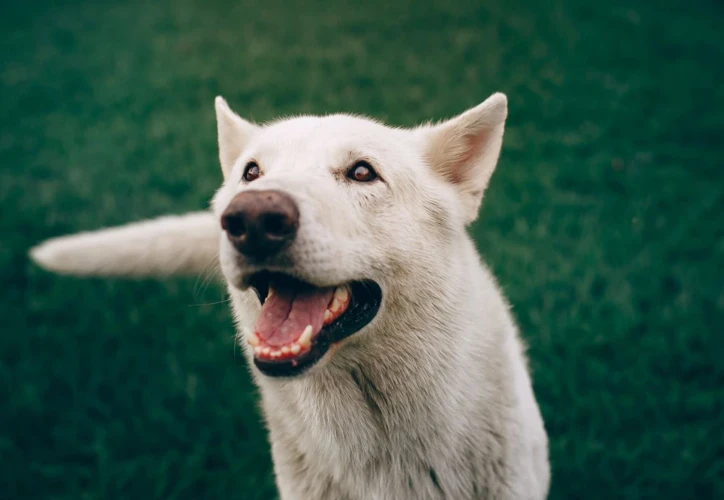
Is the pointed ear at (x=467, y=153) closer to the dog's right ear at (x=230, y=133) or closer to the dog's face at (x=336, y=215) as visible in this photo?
the dog's face at (x=336, y=215)

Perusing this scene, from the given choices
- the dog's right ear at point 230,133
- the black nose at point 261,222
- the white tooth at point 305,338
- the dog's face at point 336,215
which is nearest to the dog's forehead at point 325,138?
the dog's face at point 336,215

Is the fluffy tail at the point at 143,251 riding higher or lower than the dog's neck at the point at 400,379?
higher

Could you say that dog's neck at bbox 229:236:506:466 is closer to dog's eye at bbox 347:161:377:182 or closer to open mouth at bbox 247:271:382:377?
open mouth at bbox 247:271:382:377

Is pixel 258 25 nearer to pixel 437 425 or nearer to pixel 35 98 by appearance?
pixel 35 98

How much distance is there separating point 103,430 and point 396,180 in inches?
99.4

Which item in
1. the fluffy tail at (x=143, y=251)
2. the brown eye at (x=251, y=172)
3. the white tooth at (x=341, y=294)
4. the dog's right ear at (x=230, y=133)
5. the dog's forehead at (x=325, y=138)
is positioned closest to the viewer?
the white tooth at (x=341, y=294)

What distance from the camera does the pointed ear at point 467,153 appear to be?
2.25 meters

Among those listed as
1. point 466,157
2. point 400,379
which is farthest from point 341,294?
point 466,157

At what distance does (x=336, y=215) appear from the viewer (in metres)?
1.79

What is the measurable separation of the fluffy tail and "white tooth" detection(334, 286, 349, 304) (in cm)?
159

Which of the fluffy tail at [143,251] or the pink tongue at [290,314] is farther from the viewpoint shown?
the fluffy tail at [143,251]

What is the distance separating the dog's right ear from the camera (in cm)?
256

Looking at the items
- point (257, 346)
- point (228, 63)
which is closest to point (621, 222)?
point (257, 346)

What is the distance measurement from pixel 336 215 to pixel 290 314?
1.19ft
